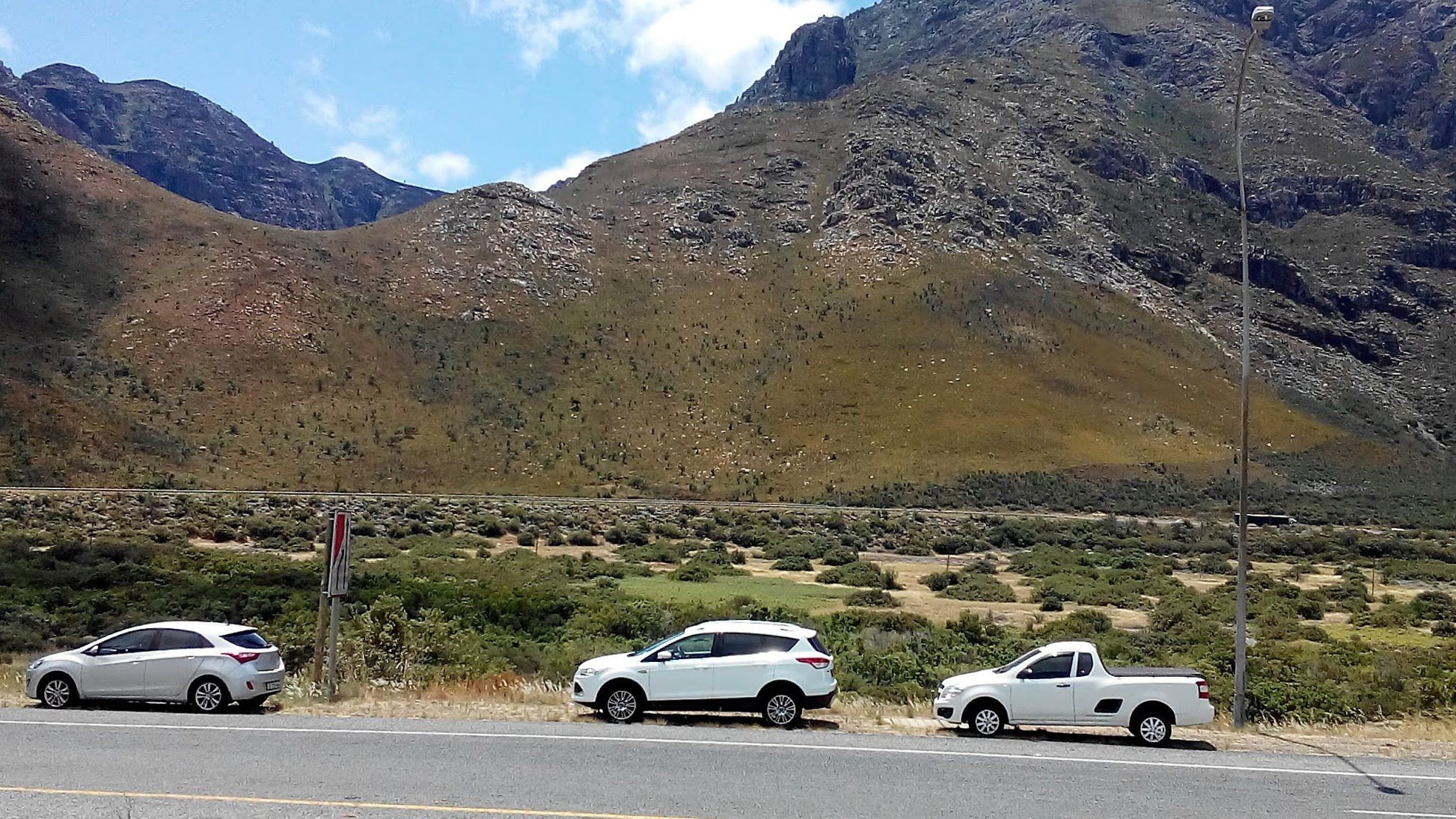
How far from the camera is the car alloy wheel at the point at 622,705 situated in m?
13.5

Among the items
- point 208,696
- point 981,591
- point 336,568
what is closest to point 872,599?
point 981,591

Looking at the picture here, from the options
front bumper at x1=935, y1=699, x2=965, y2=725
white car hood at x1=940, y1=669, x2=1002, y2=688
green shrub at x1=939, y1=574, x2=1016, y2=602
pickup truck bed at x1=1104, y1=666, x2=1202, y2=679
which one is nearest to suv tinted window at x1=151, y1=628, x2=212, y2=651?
front bumper at x1=935, y1=699, x2=965, y2=725

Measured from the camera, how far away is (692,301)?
98.9 metres

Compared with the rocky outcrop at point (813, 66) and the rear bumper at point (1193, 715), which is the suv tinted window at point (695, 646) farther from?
the rocky outcrop at point (813, 66)

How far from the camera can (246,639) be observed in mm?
14133

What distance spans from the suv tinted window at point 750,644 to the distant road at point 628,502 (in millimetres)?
46223

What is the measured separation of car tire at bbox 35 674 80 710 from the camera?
1367 centimetres

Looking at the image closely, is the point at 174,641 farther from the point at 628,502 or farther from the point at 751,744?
the point at 628,502

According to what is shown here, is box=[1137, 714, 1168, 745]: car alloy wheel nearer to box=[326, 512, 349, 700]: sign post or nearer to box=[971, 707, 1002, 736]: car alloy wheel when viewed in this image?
box=[971, 707, 1002, 736]: car alloy wheel

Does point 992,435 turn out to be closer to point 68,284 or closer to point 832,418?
point 832,418

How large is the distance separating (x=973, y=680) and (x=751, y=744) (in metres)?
3.31

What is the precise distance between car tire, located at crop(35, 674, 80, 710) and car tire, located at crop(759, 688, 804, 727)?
9.09 metres

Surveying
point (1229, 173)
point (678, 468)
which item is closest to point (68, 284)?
point (678, 468)

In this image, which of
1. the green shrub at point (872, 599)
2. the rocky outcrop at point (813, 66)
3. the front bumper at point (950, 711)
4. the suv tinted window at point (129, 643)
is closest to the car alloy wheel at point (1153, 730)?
the front bumper at point (950, 711)
